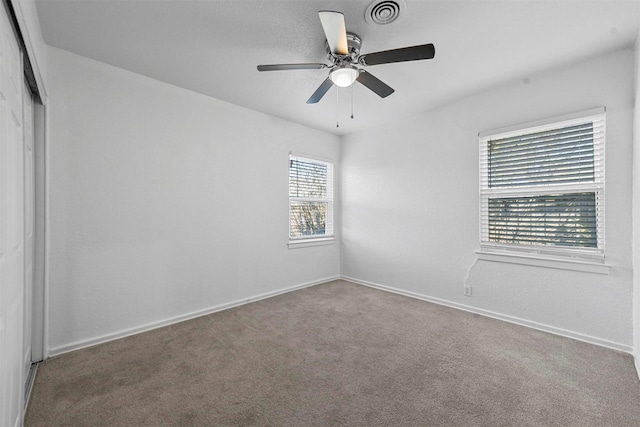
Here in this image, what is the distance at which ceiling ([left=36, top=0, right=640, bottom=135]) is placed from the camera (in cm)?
184

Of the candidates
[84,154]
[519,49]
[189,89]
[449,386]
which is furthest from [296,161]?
[449,386]

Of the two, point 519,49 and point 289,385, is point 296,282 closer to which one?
point 289,385

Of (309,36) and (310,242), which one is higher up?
(309,36)

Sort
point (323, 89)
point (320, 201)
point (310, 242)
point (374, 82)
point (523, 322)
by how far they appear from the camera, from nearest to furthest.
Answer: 1. point (374, 82)
2. point (323, 89)
3. point (523, 322)
4. point (310, 242)
5. point (320, 201)

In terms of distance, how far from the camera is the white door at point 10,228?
1.18 metres

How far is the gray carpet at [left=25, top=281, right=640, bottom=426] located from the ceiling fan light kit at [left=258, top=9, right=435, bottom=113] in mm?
2172

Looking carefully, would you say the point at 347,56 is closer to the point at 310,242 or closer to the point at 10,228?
the point at 10,228

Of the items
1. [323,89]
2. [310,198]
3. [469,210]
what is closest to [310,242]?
[310,198]

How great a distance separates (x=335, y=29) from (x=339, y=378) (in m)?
2.28

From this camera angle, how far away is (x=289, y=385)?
6.12 ft

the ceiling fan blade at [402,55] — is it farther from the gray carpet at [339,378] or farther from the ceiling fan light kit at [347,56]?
the gray carpet at [339,378]

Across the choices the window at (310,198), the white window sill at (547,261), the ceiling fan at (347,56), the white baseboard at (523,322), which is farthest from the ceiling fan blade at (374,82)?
the white baseboard at (523,322)

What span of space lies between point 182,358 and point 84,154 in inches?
75.3

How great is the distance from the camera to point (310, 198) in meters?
4.36
